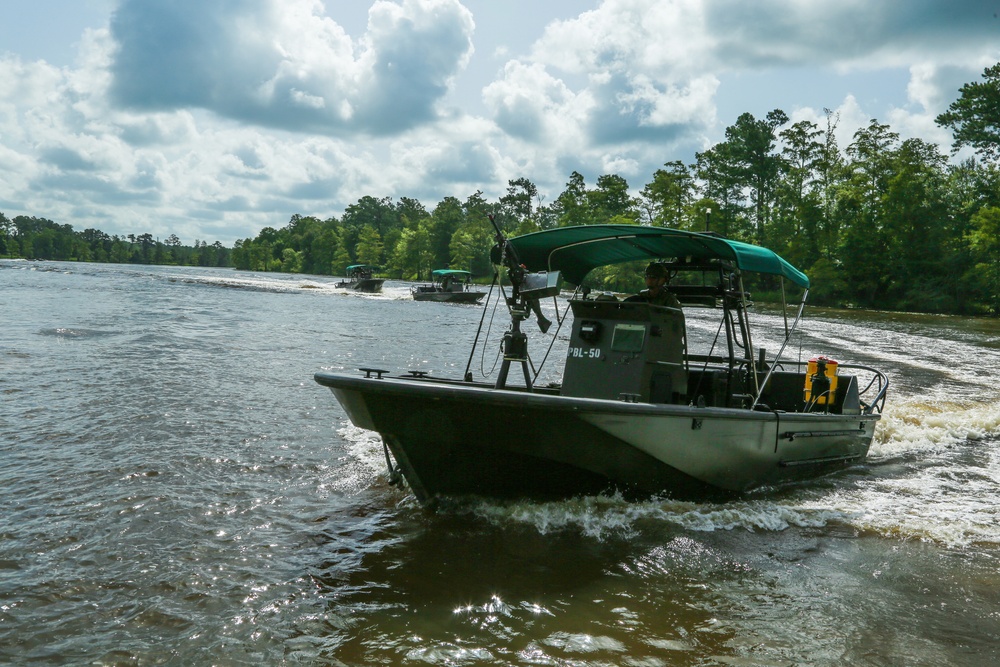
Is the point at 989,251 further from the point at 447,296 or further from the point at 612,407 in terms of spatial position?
the point at 612,407

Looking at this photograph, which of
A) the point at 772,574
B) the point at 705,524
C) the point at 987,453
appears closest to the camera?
the point at 772,574

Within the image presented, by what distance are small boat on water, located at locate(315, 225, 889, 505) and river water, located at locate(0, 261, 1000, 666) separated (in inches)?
16.9

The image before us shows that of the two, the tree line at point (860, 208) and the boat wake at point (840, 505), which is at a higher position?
the tree line at point (860, 208)

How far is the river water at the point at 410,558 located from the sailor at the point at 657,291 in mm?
2236

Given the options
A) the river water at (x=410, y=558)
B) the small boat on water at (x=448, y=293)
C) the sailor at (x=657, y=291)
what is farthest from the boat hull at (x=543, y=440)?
the small boat on water at (x=448, y=293)

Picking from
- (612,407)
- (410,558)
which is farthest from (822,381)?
(410,558)

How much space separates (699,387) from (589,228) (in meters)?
2.61

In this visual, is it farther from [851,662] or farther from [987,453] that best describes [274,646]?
[987,453]

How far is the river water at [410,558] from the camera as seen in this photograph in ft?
15.8

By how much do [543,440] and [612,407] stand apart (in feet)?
2.27

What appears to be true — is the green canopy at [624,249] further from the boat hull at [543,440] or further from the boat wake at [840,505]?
the boat wake at [840,505]

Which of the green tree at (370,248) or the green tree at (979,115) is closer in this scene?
the green tree at (979,115)

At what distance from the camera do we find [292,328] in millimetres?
27141

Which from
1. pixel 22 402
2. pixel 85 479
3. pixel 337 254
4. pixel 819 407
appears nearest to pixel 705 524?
pixel 819 407
